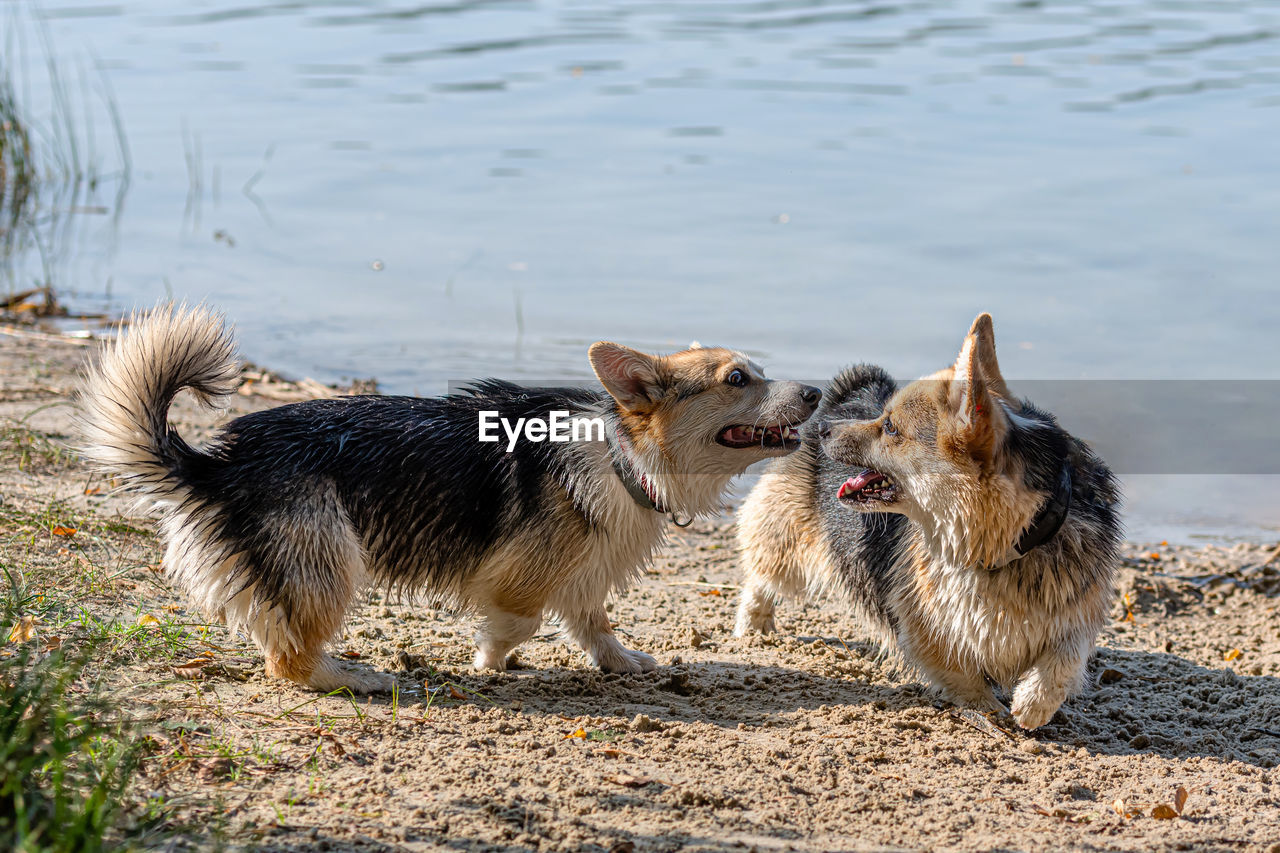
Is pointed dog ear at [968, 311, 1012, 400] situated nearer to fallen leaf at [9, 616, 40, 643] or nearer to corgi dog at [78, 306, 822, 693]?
corgi dog at [78, 306, 822, 693]

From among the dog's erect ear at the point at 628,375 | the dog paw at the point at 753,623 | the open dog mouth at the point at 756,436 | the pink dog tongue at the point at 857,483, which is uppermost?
the dog's erect ear at the point at 628,375

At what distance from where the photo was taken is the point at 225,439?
4230 millimetres

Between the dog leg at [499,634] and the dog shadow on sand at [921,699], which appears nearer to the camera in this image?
the dog shadow on sand at [921,699]

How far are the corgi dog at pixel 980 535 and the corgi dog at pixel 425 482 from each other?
483 mm

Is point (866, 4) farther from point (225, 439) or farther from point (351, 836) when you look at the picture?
point (351, 836)

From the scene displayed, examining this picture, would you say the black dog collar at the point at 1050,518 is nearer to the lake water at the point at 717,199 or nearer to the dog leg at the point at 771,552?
the dog leg at the point at 771,552

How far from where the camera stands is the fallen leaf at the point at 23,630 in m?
3.91

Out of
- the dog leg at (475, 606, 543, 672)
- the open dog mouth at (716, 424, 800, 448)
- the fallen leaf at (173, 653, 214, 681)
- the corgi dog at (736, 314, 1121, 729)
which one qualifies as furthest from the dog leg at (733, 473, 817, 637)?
the fallen leaf at (173, 653, 214, 681)

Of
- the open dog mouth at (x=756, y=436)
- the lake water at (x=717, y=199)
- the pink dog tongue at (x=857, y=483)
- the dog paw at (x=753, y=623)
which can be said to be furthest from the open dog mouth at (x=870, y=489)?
the lake water at (x=717, y=199)

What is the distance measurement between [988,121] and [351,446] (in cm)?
1080

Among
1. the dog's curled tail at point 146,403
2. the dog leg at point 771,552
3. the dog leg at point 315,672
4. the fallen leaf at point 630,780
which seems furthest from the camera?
the dog leg at point 771,552

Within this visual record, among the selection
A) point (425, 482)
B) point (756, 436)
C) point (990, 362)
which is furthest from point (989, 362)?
point (425, 482)

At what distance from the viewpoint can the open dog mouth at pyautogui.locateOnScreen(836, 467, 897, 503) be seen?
13.8 ft

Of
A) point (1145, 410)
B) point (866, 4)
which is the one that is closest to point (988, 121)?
point (1145, 410)
